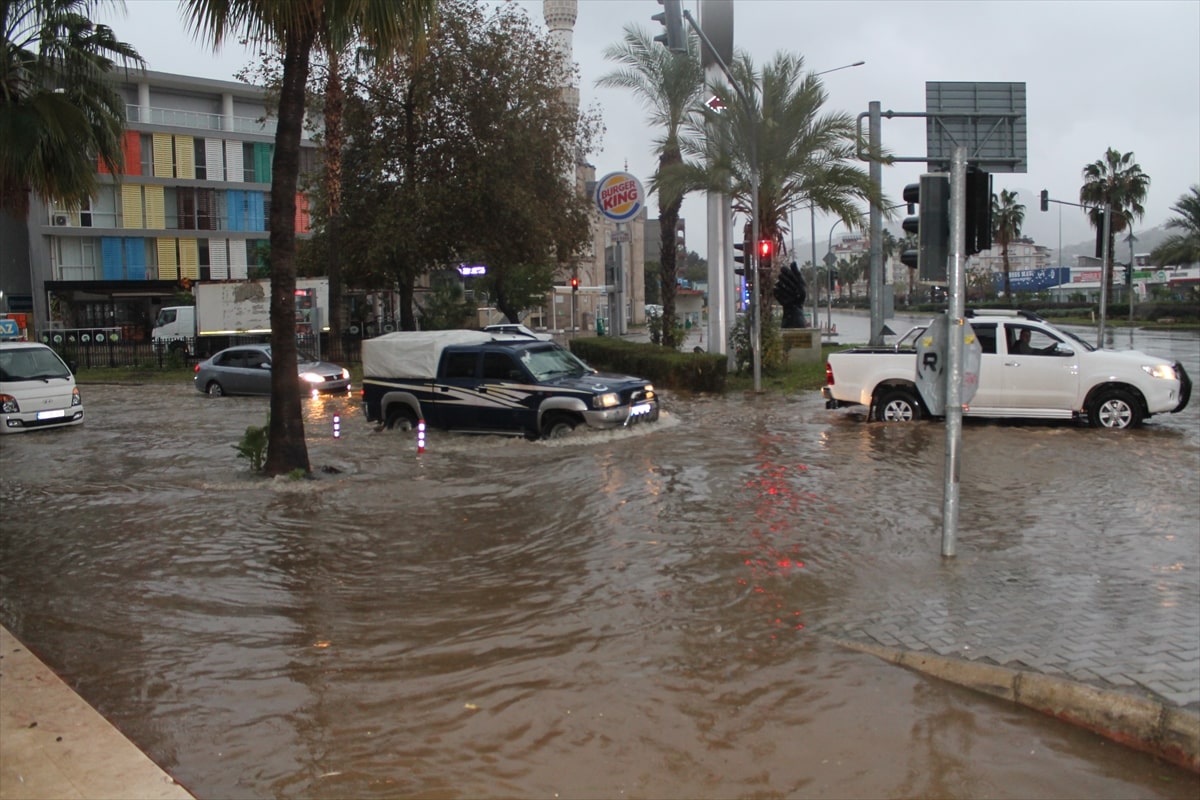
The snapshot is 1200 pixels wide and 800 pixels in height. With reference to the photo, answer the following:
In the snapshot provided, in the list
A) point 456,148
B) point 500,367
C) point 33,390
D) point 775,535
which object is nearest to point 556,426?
point 500,367

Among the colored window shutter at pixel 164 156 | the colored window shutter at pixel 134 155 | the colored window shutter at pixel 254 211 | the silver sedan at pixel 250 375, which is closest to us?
the silver sedan at pixel 250 375

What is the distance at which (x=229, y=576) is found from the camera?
28.9 feet

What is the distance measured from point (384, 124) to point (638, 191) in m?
10.3

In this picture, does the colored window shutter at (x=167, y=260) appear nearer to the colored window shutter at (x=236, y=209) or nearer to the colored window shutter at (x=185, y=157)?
the colored window shutter at (x=236, y=209)

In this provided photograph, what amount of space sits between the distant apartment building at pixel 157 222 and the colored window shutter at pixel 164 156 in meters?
0.05

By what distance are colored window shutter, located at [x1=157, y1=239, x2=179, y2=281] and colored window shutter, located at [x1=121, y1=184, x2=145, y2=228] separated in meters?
1.55

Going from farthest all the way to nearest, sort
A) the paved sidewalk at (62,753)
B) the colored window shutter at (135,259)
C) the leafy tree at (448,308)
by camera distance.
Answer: the colored window shutter at (135,259) → the leafy tree at (448,308) → the paved sidewalk at (62,753)

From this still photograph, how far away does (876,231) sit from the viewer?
97.5 feet

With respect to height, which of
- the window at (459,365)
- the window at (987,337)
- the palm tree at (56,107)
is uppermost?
the palm tree at (56,107)

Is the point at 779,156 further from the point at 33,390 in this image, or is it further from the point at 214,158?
the point at 214,158

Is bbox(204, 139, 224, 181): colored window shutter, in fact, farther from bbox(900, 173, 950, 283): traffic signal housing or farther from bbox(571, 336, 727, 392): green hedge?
bbox(900, 173, 950, 283): traffic signal housing

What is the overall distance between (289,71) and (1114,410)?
40.4ft

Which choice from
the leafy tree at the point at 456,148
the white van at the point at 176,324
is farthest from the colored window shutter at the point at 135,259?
the leafy tree at the point at 456,148

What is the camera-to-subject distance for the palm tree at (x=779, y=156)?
26.4 meters
